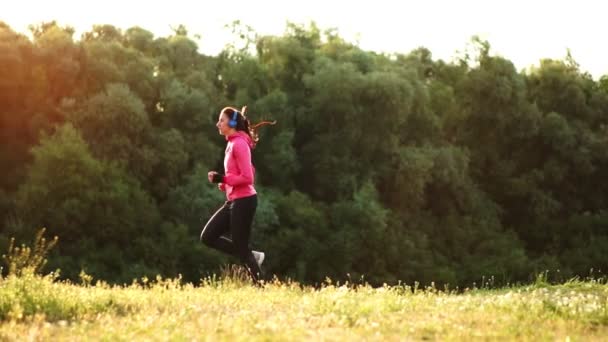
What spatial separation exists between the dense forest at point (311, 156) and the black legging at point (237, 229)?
21526 mm

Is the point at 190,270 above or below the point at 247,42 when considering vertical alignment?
below

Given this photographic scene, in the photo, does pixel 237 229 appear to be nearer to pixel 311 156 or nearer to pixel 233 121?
pixel 233 121

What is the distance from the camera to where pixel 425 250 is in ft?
130

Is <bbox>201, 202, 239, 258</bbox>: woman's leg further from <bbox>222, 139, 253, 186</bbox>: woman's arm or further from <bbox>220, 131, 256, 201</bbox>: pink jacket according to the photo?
<bbox>222, 139, 253, 186</bbox>: woman's arm

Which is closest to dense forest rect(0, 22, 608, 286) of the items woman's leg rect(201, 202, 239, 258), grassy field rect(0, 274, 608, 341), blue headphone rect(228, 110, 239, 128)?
woman's leg rect(201, 202, 239, 258)

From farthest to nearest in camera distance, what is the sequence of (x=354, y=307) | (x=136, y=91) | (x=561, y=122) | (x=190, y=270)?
(x=561, y=122) < (x=136, y=91) < (x=190, y=270) < (x=354, y=307)

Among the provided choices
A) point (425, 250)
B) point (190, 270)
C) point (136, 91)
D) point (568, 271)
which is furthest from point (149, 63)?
point (568, 271)

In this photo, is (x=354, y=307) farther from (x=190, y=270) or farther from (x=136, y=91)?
(x=136, y=91)

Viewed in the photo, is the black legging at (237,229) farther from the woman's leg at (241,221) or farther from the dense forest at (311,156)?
the dense forest at (311,156)

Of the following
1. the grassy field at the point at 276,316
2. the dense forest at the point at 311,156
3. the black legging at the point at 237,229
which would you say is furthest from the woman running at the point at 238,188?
the dense forest at the point at 311,156

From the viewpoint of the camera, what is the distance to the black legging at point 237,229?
964cm

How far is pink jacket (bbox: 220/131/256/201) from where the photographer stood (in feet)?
31.3

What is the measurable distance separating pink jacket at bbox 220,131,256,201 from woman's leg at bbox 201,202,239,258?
26 cm

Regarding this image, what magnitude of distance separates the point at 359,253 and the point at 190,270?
763 cm
